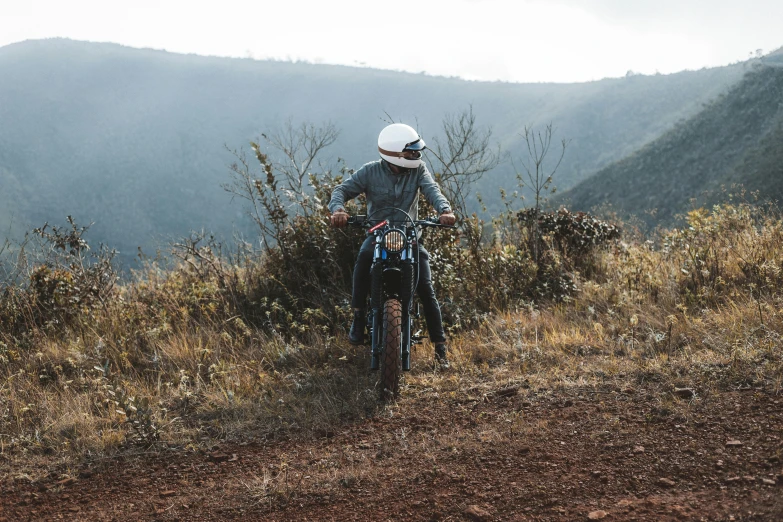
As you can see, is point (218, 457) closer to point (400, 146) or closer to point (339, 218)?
point (339, 218)

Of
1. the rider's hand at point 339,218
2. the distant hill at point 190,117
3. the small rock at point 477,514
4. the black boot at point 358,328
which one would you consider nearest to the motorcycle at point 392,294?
the rider's hand at point 339,218

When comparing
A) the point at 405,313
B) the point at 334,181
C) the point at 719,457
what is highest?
the point at 334,181

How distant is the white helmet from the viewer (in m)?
5.09

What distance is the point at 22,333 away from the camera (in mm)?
6844

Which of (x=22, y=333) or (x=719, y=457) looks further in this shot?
(x=22, y=333)

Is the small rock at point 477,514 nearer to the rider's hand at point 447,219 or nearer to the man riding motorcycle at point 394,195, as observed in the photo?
the man riding motorcycle at point 394,195

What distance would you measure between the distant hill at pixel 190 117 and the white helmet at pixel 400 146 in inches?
1649

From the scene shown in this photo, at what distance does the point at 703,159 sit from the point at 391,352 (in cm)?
4121

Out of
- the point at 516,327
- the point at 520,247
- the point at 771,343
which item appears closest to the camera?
the point at 771,343

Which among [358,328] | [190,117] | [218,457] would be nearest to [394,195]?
[358,328]

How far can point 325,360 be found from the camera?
579 cm

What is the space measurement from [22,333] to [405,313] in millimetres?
4768

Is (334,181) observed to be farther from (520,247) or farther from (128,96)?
(128,96)

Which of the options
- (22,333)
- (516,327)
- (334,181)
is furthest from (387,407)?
(22,333)
